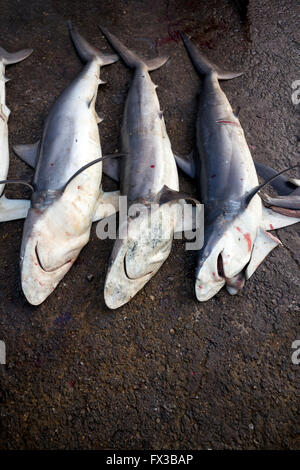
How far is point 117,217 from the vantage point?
3678 millimetres

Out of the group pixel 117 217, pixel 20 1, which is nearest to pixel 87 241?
pixel 117 217

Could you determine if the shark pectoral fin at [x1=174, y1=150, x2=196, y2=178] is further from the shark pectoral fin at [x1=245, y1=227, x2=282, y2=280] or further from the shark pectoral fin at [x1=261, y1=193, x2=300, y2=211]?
the shark pectoral fin at [x1=245, y1=227, x2=282, y2=280]

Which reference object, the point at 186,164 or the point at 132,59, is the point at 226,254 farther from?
the point at 132,59

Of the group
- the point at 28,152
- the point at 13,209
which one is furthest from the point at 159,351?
the point at 28,152

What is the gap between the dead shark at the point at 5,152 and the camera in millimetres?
3639

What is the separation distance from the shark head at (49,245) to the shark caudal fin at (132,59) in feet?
7.49

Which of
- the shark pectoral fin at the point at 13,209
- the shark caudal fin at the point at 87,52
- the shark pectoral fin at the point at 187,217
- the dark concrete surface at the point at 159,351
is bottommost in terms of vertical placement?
the dark concrete surface at the point at 159,351

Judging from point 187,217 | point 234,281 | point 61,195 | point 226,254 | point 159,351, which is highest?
point 61,195

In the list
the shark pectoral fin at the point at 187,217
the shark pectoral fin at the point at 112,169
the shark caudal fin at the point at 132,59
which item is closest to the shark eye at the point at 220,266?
the shark pectoral fin at the point at 187,217

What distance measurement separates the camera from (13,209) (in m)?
3.65

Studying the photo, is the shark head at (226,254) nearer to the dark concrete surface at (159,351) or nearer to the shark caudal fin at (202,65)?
the dark concrete surface at (159,351)

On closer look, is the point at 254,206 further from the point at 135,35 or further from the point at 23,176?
the point at 135,35

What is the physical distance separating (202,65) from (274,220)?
2.31 m
